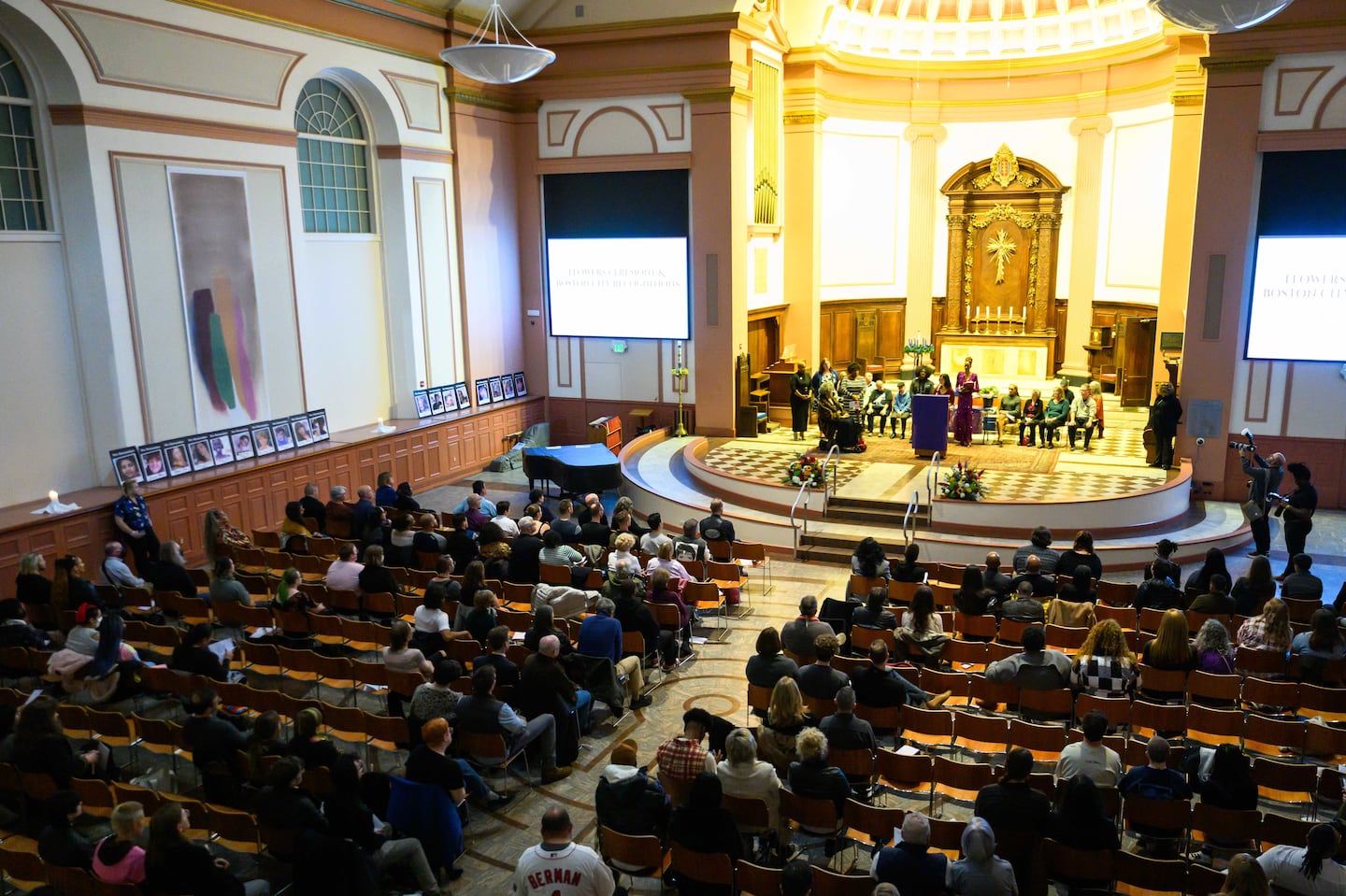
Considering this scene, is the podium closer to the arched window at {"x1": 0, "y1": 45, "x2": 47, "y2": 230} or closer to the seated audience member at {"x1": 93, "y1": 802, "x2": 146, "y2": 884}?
the arched window at {"x1": 0, "y1": 45, "x2": 47, "y2": 230}

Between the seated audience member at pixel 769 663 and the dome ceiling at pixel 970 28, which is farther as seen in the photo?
the dome ceiling at pixel 970 28

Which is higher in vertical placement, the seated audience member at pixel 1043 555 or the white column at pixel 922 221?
the white column at pixel 922 221

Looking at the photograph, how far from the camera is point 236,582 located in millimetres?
8719

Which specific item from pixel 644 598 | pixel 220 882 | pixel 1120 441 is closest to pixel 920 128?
pixel 1120 441

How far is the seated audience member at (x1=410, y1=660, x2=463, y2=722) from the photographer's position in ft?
20.9

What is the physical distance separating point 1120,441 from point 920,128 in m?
9.02

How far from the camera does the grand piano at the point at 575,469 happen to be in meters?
14.1

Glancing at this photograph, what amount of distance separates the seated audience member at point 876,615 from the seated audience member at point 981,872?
130 inches

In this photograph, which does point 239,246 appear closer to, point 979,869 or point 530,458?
point 530,458

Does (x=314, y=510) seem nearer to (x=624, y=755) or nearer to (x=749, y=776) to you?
(x=624, y=755)

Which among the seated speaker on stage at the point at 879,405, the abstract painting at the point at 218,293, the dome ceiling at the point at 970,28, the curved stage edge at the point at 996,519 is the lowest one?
the curved stage edge at the point at 996,519

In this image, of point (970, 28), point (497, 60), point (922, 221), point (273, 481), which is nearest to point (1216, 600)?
point (497, 60)

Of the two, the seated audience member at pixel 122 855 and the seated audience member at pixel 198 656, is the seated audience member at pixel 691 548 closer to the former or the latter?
the seated audience member at pixel 198 656

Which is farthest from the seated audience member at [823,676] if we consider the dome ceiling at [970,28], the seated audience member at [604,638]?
the dome ceiling at [970,28]
